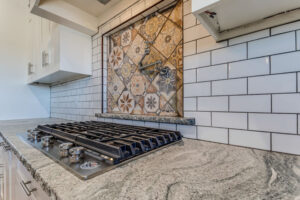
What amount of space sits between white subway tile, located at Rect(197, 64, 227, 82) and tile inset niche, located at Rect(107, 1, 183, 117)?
5.0 inches

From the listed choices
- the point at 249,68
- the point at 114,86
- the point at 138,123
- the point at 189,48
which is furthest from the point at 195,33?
the point at 114,86

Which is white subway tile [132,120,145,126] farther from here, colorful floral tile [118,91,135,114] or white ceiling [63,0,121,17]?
white ceiling [63,0,121,17]

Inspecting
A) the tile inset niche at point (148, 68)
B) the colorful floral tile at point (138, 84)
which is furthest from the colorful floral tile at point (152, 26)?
the colorful floral tile at point (138, 84)

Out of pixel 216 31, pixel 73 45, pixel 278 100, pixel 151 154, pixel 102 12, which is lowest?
pixel 151 154

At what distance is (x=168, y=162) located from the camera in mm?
480

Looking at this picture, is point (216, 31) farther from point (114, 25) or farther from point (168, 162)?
point (114, 25)

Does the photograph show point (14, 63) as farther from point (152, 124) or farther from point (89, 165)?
point (89, 165)

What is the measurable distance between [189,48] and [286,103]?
487 mm

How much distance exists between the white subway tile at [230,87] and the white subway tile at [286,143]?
0.68 ft

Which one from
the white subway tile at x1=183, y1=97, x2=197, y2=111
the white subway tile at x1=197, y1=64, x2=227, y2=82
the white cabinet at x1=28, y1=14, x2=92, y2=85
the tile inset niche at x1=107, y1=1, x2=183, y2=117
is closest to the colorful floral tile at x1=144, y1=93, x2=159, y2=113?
the tile inset niche at x1=107, y1=1, x2=183, y2=117

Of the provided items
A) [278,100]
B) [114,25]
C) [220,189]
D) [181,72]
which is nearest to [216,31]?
[181,72]

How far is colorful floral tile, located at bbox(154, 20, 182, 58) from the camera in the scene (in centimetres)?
89

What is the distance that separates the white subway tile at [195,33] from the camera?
0.76 m

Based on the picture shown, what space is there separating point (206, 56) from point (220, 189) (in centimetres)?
61
